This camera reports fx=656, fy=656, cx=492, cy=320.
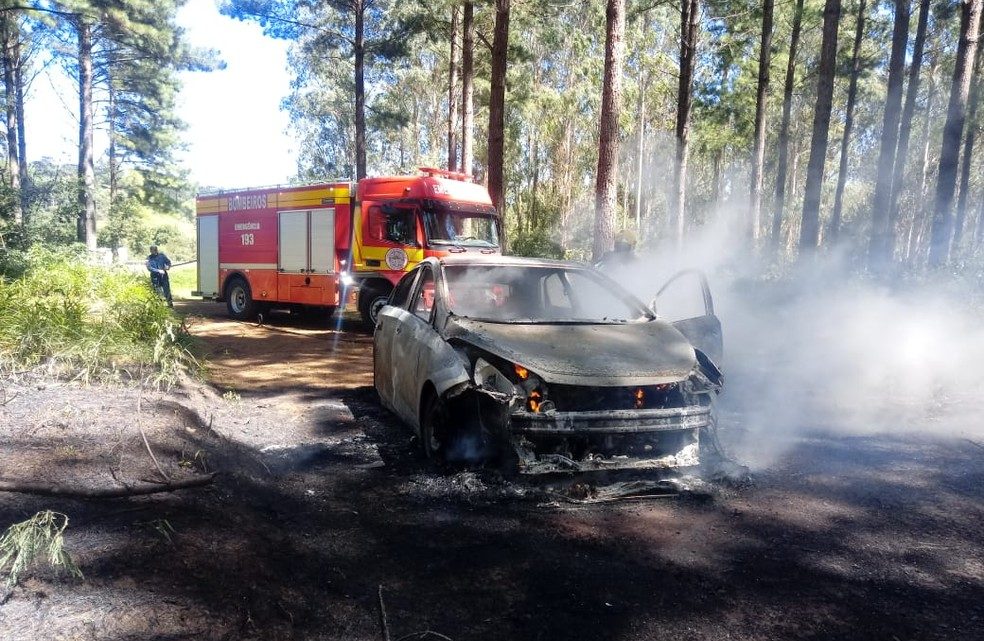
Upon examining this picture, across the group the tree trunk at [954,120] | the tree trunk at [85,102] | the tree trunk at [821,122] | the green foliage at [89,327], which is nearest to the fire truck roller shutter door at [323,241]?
the green foliage at [89,327]

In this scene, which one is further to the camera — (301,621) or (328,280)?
(328,280)

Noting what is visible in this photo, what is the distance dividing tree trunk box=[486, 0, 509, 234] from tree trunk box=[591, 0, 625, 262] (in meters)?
3.29

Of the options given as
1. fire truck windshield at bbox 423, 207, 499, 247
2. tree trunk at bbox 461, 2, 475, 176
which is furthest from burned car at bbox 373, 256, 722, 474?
tree trunk at bbox 461, 2, 475, 176

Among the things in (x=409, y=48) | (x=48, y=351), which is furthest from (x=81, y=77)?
(x=48, y=351)

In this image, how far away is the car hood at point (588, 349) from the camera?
14.0ft

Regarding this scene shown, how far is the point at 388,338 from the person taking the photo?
6.43m

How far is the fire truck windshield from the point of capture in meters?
12.7

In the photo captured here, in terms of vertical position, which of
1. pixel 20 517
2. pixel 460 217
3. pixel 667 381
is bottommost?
pixel 20 517

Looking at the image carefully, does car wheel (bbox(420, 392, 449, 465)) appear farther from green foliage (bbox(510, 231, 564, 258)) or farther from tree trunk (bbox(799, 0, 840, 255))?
green foliage (bbox(510, 231, 564, 258))

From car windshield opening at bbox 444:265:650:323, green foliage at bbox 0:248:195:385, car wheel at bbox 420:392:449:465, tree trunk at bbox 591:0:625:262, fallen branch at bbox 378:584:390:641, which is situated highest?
tree trunk at bbox 591:0:625:262

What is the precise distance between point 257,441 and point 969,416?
→ 23.8ft

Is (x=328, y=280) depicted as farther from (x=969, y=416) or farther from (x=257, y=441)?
(x=969, y=416)

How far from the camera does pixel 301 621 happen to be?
9.22 feet

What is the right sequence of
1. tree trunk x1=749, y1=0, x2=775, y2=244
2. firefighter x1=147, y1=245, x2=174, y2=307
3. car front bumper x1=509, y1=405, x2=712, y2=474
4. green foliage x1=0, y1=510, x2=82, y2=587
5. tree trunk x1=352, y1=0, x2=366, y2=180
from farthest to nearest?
tree trunk x1=352, y1=0, x2=366, y2=180 → tree trunk x1=749, y1=0, x2=775, y2=244 → firefighter x1=147, y1=245, x2=174, y2=307 → car front bumper x1=509, y1=405, x2=712, y2=474 → green foliage x1=0, y1=510, x2=82, y2=587
